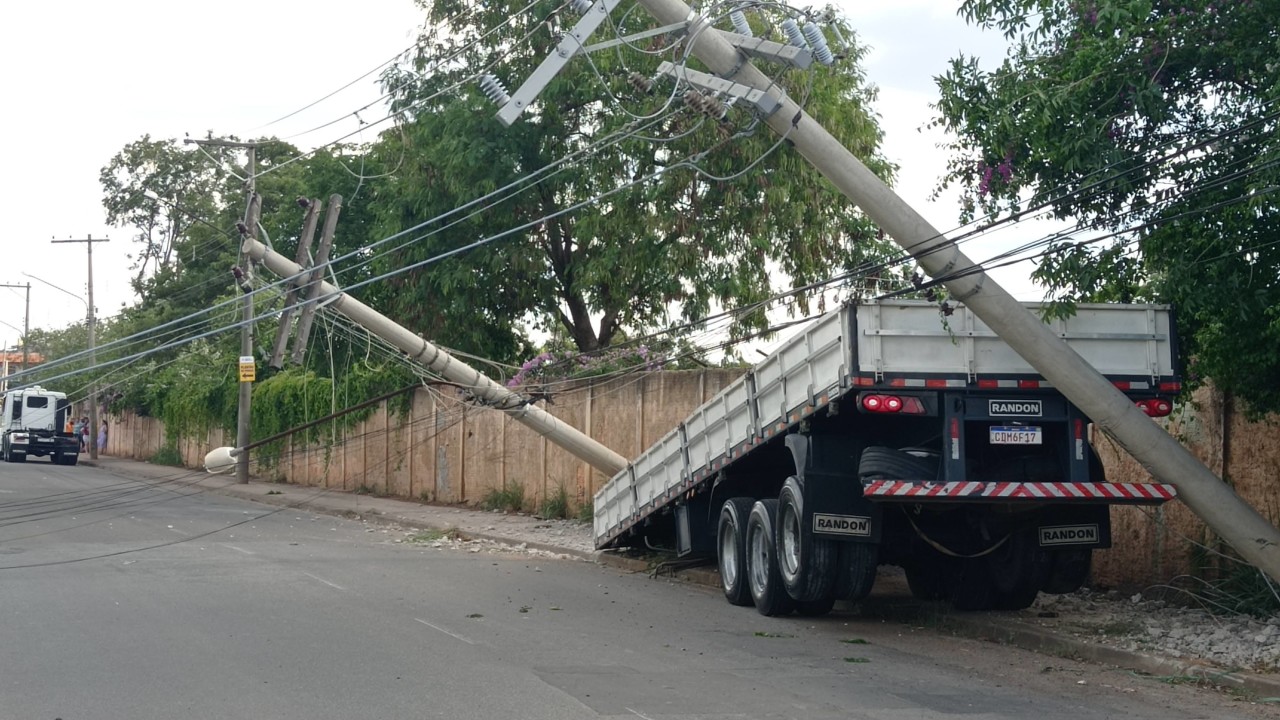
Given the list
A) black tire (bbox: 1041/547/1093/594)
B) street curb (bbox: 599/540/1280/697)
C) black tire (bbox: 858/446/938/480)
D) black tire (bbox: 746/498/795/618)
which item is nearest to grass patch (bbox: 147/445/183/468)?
black tire (bbox: 746/498/795/618)

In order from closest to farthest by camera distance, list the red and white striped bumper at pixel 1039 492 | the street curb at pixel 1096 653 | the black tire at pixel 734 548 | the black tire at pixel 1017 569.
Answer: the street curb at pixel 1096 653 < the red and white striped bumper at pixel 1039 492 < the black tire at pixel 1017 569 < the black tire at pixel 734 548

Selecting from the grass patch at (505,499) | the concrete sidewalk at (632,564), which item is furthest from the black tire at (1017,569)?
the grass patch at (505,499)

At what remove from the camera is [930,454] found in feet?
37.1

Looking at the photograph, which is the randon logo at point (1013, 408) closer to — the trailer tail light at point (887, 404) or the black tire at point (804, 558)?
the trailer tail light at point (887, 404)

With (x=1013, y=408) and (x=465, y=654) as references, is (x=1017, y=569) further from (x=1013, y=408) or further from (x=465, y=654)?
(x=465, y=654)

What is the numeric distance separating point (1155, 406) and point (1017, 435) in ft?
4.27

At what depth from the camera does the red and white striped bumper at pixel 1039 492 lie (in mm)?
10531

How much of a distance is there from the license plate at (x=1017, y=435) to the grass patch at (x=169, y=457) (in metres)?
43.0

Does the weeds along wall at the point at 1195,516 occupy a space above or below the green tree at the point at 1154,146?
below

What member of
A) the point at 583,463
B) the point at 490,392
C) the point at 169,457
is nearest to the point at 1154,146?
the point at 490,392

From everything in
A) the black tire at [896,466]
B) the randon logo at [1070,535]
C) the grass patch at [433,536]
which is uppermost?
the black tire at [896,466]

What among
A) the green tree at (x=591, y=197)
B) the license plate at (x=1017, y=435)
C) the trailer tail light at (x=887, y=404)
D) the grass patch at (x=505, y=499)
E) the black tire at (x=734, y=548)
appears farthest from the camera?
the grass patch at (x=505, y=499)

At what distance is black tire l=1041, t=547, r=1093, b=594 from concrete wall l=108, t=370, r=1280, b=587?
0.98m

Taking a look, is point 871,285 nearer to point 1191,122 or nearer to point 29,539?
point 1191,122
